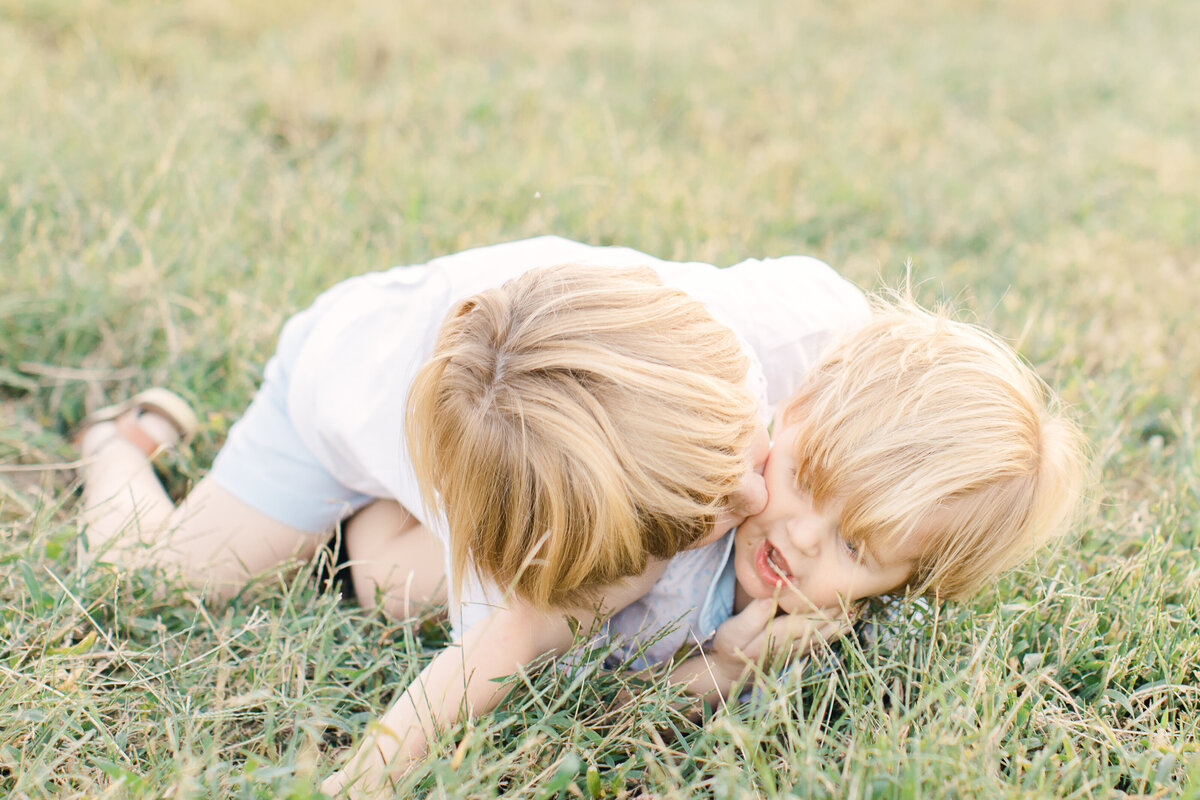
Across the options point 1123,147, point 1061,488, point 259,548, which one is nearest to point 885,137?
point 1123,147

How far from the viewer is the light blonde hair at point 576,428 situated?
153 centimetres

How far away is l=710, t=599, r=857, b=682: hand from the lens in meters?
1.81

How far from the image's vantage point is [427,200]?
11.2 ft

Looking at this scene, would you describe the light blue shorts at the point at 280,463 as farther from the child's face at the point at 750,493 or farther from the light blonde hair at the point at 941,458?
the light blonde hair at the point at 941,458

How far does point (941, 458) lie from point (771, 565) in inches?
14.4

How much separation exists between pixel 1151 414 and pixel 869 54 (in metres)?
3.03

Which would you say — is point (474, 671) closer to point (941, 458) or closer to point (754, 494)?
point (754, 494)

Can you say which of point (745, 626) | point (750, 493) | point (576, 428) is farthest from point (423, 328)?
point (745, 626)

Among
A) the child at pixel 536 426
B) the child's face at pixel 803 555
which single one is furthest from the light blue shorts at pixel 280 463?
the child's face at pixel 803 555

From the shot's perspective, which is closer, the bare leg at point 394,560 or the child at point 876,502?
the child at point 876,502

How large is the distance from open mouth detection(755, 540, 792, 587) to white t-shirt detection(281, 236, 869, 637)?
291 mm

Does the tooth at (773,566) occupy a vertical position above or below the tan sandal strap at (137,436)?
below

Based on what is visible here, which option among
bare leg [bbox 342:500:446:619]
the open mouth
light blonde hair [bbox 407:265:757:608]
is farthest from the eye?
bare leg [bbox 342:500:446:619]

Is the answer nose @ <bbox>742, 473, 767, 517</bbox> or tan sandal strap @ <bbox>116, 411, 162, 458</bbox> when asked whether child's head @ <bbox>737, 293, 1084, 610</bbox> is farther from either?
tan sandal strap @ <bbox>116, 411, 162, 458</bbox>
